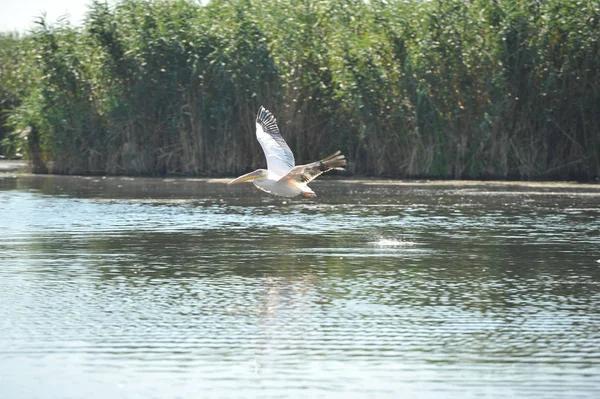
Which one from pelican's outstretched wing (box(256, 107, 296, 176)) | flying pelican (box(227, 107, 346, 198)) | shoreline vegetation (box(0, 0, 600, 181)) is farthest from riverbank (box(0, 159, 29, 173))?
flying pelican (box(227, 107, 346, 198))

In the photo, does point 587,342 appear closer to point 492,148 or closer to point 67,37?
point 492,148

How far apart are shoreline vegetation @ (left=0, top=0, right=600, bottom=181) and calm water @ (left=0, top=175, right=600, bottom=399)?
730cm

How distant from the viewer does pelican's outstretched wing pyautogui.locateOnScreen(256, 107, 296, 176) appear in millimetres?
13945

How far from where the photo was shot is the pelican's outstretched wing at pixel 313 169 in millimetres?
11219

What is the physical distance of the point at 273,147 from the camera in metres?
14.3

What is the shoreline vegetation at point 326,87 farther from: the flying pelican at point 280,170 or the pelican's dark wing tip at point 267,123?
the flying pelican at point 280,170

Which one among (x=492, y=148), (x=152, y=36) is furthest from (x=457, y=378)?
(x=152, y=36)

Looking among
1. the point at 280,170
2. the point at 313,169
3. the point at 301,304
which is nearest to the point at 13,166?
the point at 280,170

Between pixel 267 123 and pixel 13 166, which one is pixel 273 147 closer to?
pixel 267 123

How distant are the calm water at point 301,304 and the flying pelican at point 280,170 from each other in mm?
719

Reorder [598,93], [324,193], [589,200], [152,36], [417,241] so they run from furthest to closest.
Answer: [152,36]
[598,93]
[324,193]
[589,200]
[417,241]

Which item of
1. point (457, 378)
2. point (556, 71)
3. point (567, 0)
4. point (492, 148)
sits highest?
point (567, 0)

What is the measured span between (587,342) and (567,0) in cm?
1818

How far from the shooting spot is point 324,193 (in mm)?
22547
